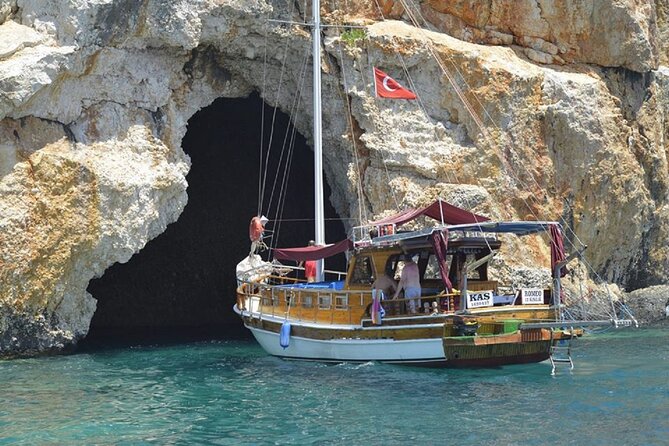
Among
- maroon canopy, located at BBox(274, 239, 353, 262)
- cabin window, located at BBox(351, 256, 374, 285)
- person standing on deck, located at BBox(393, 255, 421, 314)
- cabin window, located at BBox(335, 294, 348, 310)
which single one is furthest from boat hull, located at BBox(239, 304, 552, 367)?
maroon canopy, located at BBox(274, 239, 353, 262)

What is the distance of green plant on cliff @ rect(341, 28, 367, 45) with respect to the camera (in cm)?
2491

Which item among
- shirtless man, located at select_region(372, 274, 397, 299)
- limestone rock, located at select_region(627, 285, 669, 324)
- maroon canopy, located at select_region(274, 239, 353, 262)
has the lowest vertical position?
limestone rock, located at select_region(627, 285, 669, 324)

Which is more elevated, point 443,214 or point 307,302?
point 443,214

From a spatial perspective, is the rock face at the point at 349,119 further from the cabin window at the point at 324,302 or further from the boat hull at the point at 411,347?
the boat hull at the point at 411,347

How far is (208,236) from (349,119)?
8.59m

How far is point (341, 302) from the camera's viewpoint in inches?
805

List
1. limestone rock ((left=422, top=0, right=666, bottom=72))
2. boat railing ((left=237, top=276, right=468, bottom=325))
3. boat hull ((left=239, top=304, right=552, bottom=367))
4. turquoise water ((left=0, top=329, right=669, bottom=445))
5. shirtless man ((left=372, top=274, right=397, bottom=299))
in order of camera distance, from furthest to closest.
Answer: limestone rock ((left=422, top=0, right=666, bottom=72))
shirtless man ((left=372, top=274, right=397, bottom=299))
boat railing ((left=237, top=276, right=468, bottom=325))
boat hull ((left=239, top=304, right=552, bottom=367))
turquoise water ((left=0, top=329, right=669, bottom=445))

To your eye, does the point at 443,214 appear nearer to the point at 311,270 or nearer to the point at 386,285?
the point at 386,285

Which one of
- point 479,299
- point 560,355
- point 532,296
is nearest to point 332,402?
point 479,299

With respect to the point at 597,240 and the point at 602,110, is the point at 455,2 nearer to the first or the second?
the point at 602,110

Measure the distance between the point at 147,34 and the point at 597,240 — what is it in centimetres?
1372

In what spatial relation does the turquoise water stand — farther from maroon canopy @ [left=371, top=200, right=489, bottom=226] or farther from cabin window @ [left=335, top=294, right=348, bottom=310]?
maroon canopy @ [left=371, top=200, right=489, bottom=226]

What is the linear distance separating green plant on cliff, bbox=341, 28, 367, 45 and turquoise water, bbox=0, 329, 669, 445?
362 inches

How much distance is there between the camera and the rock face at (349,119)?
21500 mm
